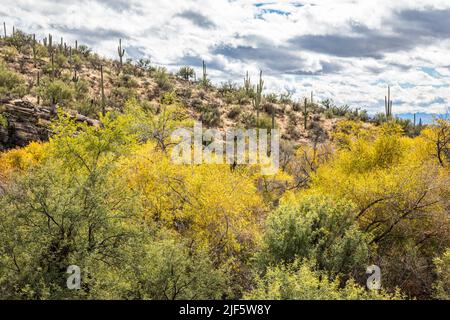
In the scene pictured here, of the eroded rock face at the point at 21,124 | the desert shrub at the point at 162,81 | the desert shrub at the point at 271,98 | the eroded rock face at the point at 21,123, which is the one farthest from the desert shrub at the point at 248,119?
the eroded rock face at the point at 21,124

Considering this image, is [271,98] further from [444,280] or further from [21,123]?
[444,280]

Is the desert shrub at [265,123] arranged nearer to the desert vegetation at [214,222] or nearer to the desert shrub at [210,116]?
the desert shrub at [210,116]

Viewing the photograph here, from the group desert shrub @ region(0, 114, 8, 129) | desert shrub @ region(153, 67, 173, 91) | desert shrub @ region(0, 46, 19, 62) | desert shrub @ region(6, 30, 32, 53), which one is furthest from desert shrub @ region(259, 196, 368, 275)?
desert shrub @ region(6, 30, 32, 53)

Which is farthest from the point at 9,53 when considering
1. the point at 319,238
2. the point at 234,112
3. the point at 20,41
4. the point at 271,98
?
the point at 319,238

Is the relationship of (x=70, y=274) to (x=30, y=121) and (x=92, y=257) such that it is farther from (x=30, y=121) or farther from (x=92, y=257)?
(x=30, y=121)

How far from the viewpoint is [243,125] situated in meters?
46.8

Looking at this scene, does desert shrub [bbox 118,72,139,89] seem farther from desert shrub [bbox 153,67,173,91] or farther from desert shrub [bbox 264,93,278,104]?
desert shrub [bbox 264,93,278,104]

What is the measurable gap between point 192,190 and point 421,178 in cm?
→ 971

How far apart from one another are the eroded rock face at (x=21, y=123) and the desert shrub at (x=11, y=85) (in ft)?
13.9

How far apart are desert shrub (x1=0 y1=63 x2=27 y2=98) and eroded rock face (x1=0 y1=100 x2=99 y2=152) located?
4.25 meters

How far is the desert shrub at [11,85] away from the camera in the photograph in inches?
1508

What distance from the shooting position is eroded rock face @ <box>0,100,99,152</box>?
32622 millimetres
